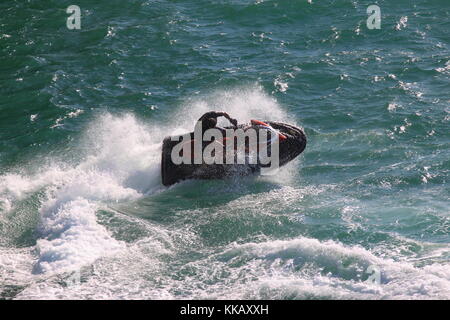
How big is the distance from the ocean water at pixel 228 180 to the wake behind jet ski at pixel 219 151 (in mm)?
368

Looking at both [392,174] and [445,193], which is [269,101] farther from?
[445,193]

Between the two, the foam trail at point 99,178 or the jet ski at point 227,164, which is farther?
the jet ski at point 227,164

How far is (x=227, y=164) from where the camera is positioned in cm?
1984

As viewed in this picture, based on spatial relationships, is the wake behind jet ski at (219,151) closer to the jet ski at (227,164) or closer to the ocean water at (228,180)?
the jet ski at (227,164)

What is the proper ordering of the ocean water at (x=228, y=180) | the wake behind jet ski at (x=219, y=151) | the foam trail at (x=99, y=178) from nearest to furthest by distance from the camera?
the ocean water at (x=228, y=180), the foam trail at (x=99, y=178), the wake behind jet ski at (x=219, y=151)

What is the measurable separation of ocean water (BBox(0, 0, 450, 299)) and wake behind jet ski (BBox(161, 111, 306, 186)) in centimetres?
37

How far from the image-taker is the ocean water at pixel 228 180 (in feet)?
51.3

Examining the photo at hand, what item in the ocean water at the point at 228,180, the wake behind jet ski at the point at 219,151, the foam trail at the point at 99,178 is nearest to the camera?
the ocean water at the point at 228,180

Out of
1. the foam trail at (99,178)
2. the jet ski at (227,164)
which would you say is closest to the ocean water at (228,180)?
the foam trail at (99,178)

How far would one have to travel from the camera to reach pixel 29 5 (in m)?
31.3

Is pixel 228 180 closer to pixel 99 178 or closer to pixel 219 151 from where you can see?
pixel 219 151

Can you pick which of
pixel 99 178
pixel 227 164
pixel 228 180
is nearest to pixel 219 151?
pixel 227 164

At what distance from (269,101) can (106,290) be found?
35.6 ft
